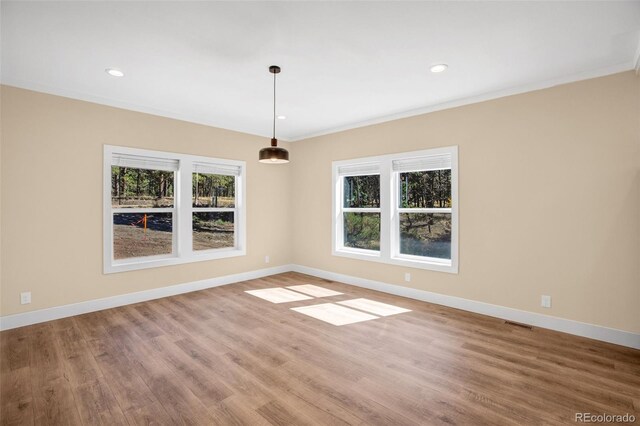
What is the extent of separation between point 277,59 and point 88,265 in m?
3.45

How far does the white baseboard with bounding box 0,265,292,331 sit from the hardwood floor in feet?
0.41

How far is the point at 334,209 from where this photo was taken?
18.2 feet

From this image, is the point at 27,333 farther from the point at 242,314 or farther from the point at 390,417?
the point at 390,417

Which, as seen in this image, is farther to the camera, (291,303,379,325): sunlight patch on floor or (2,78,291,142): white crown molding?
(291,303,379,325): sunlight patch on floor

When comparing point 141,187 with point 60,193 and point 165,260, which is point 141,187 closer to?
point 60,193

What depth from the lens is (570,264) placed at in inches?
129

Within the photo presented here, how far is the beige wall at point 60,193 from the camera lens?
11.1 ft

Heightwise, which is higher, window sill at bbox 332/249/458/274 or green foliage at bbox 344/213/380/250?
green foliage at bbox 344/213/380/250

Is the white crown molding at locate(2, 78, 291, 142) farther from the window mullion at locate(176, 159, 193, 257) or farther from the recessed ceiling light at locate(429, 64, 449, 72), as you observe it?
the recessed ceiling light at locate(429, 64, 449, 72)

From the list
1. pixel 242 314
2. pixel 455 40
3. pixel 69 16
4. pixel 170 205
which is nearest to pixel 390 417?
pixel 242 314

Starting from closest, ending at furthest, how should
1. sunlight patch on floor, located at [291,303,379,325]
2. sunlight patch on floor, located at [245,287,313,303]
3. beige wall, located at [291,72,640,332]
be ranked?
beige wall, located at [291,72,640,332], sunlight patch on floor, located at [291,303,379,325], sunlight patch on floor, located at [245,287,313,303]

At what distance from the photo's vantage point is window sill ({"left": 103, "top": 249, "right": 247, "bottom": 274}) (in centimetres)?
414

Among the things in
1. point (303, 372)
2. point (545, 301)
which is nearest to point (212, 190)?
point (303, 372)

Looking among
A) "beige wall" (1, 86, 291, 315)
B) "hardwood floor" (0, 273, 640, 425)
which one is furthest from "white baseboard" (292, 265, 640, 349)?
"beige wall" (1, 86, 291, 315)
